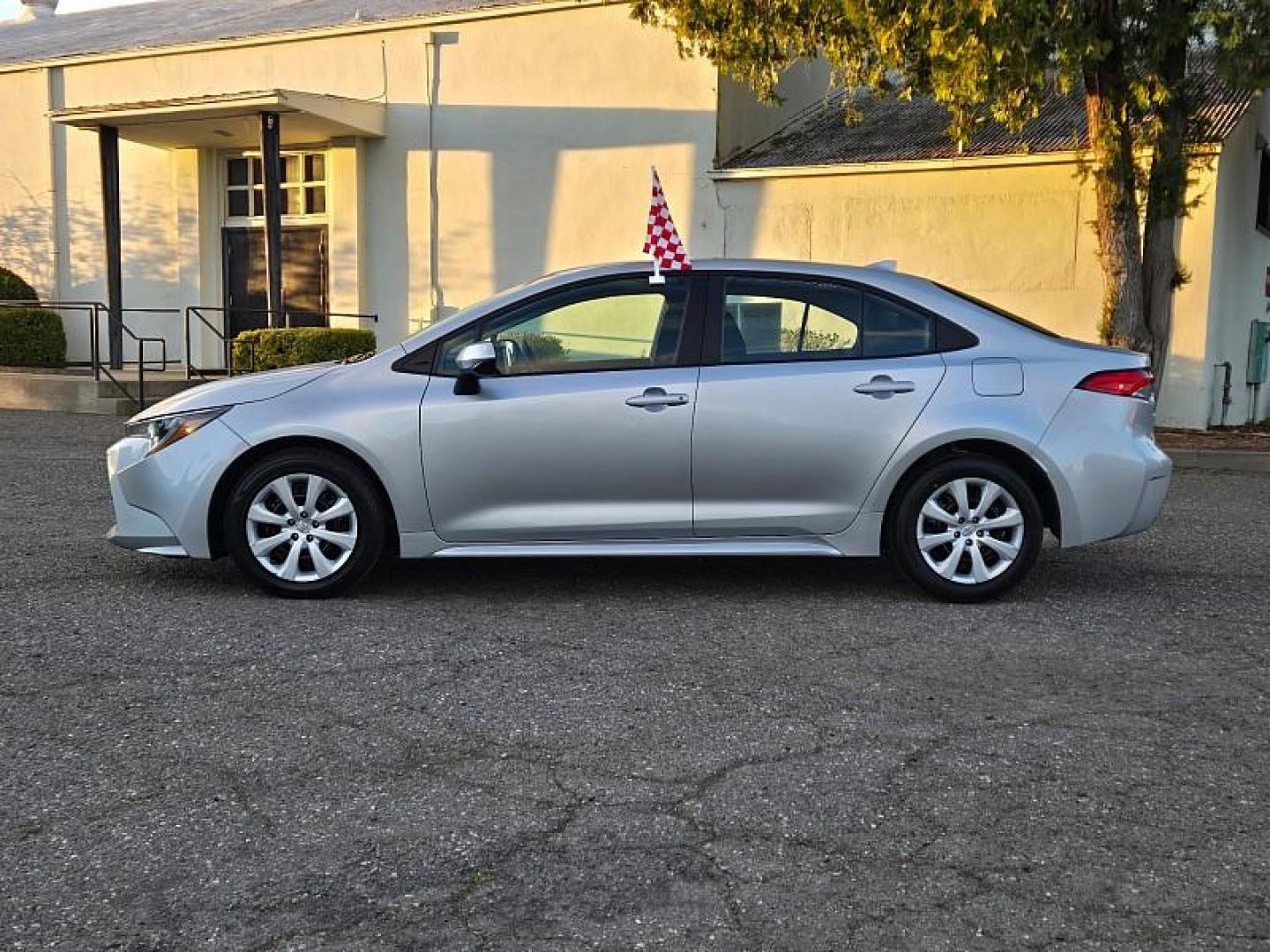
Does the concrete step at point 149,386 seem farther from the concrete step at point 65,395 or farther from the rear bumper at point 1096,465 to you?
the rear bumper at point 1096,465

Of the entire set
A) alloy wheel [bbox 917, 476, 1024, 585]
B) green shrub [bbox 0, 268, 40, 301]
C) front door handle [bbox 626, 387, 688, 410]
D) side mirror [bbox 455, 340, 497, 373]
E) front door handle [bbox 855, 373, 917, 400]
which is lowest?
alloy wheel [bbox 917, 476, 1024, 585]

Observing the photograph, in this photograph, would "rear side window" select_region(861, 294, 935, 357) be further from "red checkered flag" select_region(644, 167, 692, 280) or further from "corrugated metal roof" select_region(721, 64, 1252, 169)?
"corrugated metal roof" select_region(721, 64, 1252, 169)

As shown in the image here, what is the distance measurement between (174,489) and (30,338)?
47.2 ft

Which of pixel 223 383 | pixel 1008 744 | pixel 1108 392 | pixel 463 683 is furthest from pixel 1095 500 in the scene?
pixel 223 383

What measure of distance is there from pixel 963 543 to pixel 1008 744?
1.91 m

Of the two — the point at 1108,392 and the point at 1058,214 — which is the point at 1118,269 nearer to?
the point at 1058,214

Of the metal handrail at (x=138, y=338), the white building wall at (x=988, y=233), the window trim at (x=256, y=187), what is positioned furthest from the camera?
the window trim at (x=256, y=187)

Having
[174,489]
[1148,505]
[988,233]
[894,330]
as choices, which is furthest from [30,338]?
[1148,505]

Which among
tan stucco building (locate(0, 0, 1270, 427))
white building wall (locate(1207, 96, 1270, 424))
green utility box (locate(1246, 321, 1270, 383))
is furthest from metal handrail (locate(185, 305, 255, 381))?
green utility box (locate(1246, 321, 1270, 383))

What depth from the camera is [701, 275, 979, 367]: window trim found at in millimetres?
5723

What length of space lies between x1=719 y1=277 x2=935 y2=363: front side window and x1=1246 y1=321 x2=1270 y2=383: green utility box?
42.4ft

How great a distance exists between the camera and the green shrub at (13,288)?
20.9 m

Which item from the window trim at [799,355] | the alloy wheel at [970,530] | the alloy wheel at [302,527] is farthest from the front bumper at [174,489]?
the alloy wheel at [970,530]

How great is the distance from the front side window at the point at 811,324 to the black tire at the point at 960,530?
23.0 inches
